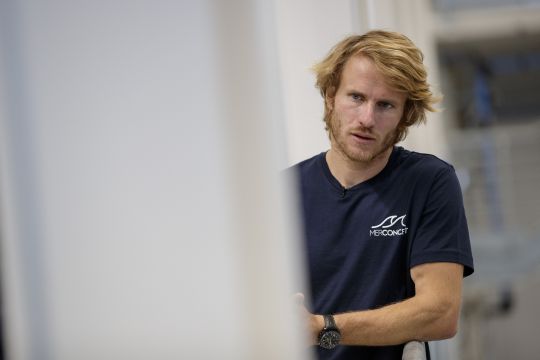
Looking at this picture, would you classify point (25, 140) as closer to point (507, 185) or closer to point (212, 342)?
point (212, 342)

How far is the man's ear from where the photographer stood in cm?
88

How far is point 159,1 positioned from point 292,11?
2.54 ft

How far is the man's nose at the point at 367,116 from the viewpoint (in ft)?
Result: 2.69

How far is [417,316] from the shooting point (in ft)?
2.47

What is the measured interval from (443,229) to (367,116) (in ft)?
0.51

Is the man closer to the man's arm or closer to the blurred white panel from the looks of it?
the man's arm

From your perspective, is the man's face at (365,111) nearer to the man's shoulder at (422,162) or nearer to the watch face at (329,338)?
the man's shoulder at (422,162)

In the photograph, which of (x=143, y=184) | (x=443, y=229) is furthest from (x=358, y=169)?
(x=143, y=184)

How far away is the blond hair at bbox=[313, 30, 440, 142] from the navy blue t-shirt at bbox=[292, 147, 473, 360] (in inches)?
2.4

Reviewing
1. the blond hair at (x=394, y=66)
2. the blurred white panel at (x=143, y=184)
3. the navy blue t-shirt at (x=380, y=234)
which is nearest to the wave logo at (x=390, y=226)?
the navy blue t-shirt at (x=380, y=234)

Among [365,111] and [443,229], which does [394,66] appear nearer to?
[365,111]

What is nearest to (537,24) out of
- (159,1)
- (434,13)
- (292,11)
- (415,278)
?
(434,13)

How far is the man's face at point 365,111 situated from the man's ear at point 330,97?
1 cm

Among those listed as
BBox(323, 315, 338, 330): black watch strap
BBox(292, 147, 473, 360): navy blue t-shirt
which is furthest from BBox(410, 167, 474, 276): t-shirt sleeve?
BBox(323, 315, 338, 330): black watch strap
